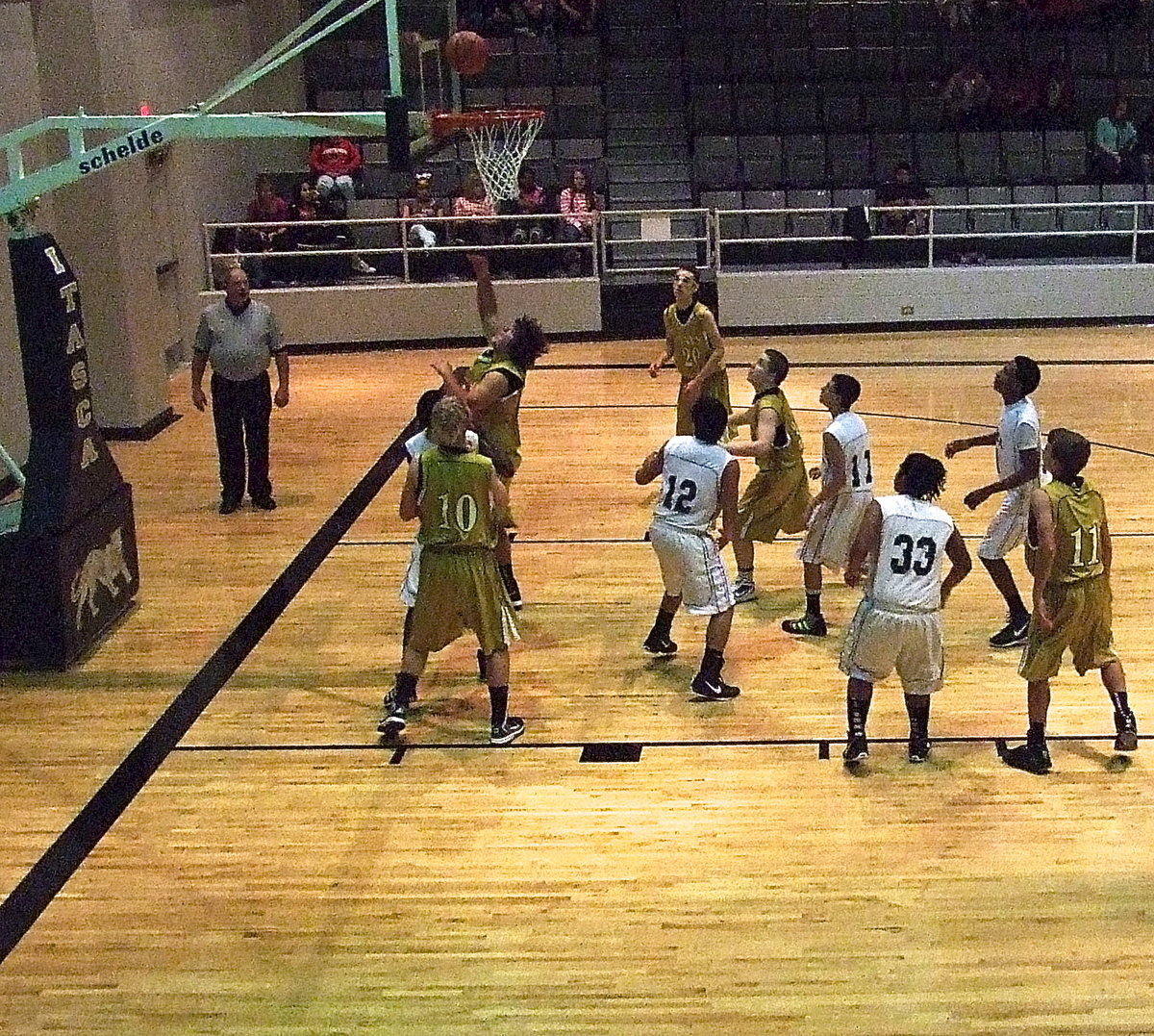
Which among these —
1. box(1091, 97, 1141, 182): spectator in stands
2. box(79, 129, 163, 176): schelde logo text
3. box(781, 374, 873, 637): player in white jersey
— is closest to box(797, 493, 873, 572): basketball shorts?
box(781, 374, 873, 637): player in white jersey

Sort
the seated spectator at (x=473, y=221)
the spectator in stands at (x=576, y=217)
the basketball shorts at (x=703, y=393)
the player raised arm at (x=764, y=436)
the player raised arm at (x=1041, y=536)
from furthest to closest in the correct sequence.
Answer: the seated spectator at (x=473, y=221)
the spectator in stands at (x=576, y=217)
the basketball shorts at (x=703, y=393)
the player raised arm at (x=764, y=436)
the player raised arm at (x=1041, y=536)

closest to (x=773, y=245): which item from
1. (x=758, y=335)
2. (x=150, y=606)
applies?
(x=758, y=335)

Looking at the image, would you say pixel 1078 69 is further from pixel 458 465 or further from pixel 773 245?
pixel 458 465

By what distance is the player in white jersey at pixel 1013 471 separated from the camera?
25.4ft

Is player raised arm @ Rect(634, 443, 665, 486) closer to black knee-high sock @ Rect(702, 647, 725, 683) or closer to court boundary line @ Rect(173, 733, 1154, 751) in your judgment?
black knee-high sock @ Rect(702, 647, 725, 683)

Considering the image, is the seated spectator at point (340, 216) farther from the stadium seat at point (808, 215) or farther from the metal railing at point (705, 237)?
the stadium seat at point (808, 215)

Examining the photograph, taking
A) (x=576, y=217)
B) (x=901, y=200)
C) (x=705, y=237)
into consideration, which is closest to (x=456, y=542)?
(x=576, y=217)

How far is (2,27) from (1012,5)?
44.8 feet

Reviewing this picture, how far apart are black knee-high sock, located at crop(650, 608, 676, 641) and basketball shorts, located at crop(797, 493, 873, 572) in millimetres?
811

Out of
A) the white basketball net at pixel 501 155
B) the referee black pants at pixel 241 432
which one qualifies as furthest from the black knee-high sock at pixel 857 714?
the white basketball net at pixel 501 155

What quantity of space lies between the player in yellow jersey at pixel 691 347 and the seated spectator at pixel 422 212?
275 inches

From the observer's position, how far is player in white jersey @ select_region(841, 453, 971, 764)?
21.1 feet

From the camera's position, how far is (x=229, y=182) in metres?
17.9

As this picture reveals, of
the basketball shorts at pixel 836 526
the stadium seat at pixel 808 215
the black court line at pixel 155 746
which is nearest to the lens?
the black court line at pixel 155 746
